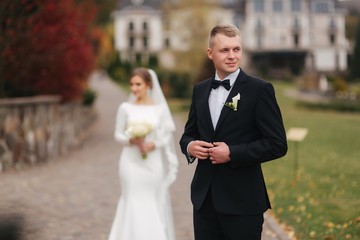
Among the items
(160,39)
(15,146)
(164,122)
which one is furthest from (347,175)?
(160,39)

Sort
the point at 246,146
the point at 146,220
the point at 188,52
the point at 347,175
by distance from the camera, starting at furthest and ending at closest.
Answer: the point at 188,52 → the point at 347,175 → the point at 146,220 → the point at 246,146

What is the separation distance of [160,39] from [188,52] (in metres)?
41.7

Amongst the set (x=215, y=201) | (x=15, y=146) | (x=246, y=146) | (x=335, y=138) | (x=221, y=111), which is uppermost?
(x=221, y=111)

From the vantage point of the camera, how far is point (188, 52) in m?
39.1

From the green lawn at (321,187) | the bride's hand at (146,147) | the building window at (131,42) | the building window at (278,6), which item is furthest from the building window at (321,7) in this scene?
the bride's hand at (146,147)

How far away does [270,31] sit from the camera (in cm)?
7825

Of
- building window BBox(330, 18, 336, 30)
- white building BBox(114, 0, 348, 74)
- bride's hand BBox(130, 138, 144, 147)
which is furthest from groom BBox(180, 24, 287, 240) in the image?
building window BBox(330, 18, 336, 30)

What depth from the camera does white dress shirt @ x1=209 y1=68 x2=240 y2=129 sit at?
346cm

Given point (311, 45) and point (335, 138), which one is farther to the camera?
point (311, 45)

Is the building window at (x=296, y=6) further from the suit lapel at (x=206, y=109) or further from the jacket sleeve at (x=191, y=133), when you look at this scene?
the suit lapel at (x=206, y=109)

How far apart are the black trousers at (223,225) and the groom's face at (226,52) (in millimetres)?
906

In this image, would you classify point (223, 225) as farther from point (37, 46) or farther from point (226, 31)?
point (37, 46)

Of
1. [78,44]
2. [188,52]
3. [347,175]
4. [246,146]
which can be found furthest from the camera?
[188,52]

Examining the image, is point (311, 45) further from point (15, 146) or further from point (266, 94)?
point (266, 94)
